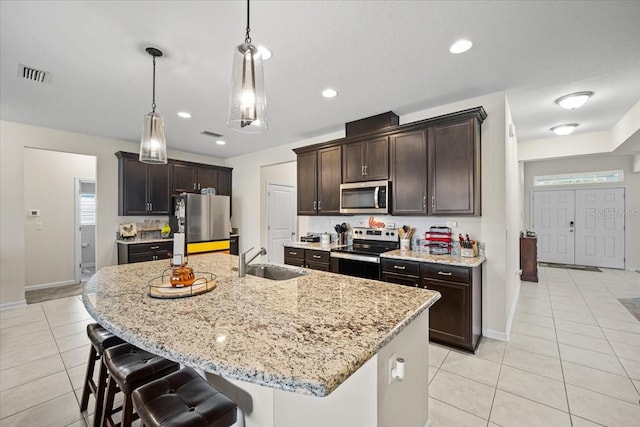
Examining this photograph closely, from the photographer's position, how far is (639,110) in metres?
3.46

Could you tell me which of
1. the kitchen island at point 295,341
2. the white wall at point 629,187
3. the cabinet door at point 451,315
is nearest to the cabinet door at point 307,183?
the cabinet door at point 451,315

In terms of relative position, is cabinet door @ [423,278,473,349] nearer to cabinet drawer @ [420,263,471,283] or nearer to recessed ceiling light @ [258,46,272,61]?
cabinet drawer @ [420,263,471,283]

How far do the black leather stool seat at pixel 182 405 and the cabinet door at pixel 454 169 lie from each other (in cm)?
277

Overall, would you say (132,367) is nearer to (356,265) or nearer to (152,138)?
(152,138)

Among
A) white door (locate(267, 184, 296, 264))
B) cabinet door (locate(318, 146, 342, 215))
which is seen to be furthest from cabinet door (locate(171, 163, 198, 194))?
cabinet door (locate(318, 146, 342, 215))

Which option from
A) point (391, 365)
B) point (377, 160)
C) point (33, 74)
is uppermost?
point (33, 74)

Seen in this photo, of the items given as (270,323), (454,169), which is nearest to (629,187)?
(454,169)

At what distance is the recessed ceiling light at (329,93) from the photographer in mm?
3005

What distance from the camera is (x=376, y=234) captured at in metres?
3.92

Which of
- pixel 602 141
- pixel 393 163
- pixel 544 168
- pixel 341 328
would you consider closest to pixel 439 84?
pixel 393 163

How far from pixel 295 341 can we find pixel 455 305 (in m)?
2.32

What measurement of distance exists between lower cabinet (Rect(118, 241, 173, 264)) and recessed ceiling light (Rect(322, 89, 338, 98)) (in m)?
3.68

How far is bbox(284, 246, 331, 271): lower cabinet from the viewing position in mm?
3760

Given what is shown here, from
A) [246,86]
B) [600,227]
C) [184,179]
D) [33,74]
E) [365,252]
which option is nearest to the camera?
[246,86]
